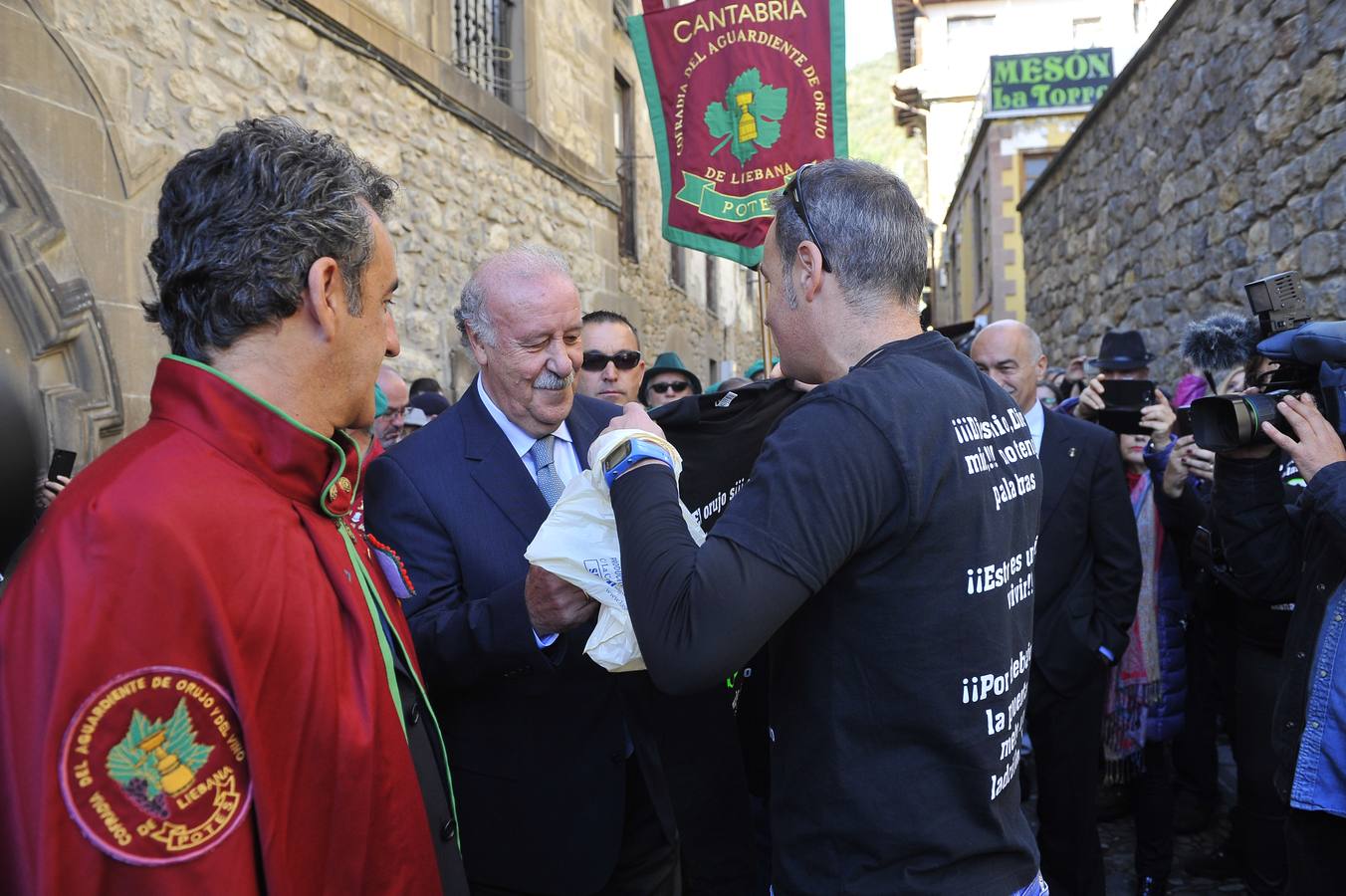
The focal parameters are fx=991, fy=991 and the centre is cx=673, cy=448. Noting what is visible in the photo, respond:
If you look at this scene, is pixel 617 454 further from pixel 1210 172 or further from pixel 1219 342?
pixel 1210 172

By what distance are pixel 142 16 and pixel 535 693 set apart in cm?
408

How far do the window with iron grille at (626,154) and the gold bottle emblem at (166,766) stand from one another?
40.2ft

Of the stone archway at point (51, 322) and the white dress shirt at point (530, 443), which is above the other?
the stone archway at point (51, 322)

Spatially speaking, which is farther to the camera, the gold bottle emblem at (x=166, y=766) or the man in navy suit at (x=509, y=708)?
the man in navy suit at (x=509, y=708)

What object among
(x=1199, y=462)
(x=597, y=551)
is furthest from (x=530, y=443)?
(x=1199, y=462)

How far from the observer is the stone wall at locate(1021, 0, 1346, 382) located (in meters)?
4.98

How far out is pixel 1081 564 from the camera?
12.0 feet

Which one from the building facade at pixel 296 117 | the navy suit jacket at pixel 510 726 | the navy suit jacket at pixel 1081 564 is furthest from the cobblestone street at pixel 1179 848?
the building facade at pixel 296 117

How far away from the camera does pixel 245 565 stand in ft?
4.07

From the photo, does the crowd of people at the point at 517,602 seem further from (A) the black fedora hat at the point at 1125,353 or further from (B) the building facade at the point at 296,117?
(A) the black fedora hat at the point at 1125,353

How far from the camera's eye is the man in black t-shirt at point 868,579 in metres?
1.40

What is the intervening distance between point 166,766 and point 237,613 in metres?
0.19

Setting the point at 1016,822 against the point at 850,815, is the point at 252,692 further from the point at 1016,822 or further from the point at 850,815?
the point at 1016,822

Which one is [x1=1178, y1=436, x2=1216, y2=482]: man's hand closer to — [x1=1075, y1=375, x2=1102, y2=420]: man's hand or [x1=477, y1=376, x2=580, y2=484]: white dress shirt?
[x1=1075, y1=375, x2=1102, y2=420]: man's hand
